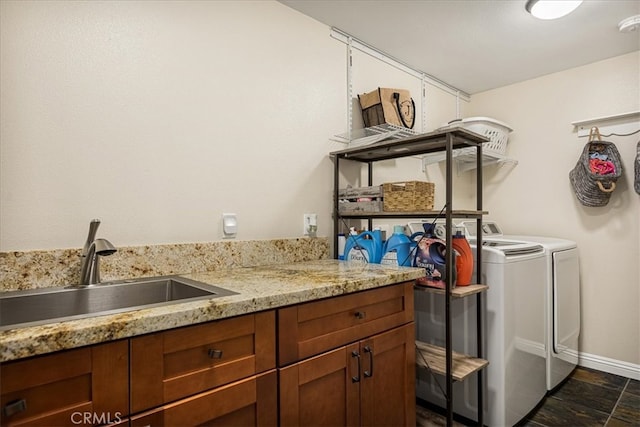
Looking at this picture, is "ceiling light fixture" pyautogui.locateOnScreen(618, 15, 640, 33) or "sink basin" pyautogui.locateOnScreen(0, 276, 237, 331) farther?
"ceiling light fixture" pyautogui.locateOnScreen(618, 15, 640, 33)

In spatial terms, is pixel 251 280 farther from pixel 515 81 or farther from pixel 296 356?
pixel 515 81

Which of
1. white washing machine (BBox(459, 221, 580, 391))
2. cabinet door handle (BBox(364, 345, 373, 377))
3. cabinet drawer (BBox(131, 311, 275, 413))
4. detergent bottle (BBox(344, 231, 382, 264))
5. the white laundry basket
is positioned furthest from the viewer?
the white laundry basket

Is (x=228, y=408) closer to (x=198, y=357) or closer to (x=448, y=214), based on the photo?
(x=198, y=357)

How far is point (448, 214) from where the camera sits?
160 cm

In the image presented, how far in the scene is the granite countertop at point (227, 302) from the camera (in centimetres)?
72

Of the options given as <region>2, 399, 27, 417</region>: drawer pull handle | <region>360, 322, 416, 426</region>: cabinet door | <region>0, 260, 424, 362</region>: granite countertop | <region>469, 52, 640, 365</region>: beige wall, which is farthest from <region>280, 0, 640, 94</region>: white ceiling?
<region>2, 399, 27, 417</region>: drawer pull handle

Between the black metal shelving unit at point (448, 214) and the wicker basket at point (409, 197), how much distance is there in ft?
0.12

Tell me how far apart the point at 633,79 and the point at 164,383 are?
336 cm

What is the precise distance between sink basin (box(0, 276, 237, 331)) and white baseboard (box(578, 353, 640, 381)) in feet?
9.60

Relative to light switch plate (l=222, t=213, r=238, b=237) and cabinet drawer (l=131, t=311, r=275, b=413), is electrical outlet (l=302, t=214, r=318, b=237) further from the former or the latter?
cabinet drawer (l=131, t=311, r=275, b=413)

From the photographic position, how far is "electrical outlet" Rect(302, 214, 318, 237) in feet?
6.51

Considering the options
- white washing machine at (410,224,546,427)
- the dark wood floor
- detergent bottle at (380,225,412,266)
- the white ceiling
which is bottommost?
the dark wood floor

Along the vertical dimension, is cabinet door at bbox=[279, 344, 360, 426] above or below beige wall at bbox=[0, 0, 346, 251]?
below

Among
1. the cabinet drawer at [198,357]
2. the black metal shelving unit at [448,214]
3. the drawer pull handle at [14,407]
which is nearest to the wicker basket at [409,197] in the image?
the black metal shelving unit at [448,214]
